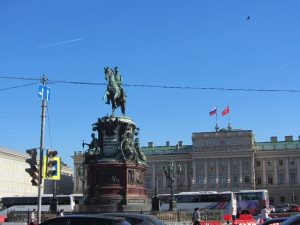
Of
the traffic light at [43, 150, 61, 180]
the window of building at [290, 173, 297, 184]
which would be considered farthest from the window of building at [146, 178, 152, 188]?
the traffic light at [43, 150, 61, 180]

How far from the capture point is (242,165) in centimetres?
15100

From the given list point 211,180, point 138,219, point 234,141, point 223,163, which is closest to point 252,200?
point 138,219

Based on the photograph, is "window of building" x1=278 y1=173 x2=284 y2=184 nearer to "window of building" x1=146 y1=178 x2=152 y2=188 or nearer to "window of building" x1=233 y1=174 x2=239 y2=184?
"window of building" x1=233 y1=174 x2=239 y2=184

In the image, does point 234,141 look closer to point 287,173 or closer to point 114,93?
point 287,173

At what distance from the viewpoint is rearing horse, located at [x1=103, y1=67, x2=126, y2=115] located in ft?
139

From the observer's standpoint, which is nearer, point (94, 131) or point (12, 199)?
point (94, 131)

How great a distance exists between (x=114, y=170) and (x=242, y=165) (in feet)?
382

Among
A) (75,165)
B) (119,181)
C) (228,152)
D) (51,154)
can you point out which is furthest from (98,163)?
(75,165)

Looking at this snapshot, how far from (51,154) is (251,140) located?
132981 mm

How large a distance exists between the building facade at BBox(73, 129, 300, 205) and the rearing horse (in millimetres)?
110837

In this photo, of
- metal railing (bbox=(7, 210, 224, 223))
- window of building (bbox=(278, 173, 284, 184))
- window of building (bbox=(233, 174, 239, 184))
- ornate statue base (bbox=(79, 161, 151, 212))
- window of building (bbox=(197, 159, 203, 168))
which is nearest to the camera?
metal railing (bbox=(7, 210, 224, 223))

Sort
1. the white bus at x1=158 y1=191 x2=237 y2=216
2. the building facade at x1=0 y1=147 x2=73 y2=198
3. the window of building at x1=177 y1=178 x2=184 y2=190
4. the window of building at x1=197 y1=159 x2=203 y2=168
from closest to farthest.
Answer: the white bus at x1=158 y1=191 x2=237 y2=216 < the building facade at x1=0 y1=147 x2=73 y2=198 < the window of building at x1=197 y1=159 x2=203 y2=168 < the window of building at x1=177 y1=178 x2=184 y2=190

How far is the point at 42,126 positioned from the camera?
25312 millimetres

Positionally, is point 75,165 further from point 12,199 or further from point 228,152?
point 12,199
